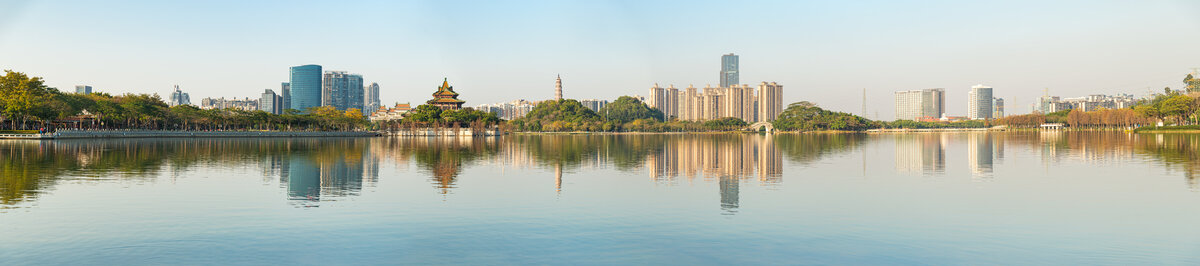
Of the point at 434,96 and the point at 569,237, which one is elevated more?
the point at 434,96

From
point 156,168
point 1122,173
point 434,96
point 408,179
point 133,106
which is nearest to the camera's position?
point 408,179

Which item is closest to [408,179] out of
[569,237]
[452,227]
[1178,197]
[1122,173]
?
[452,227]

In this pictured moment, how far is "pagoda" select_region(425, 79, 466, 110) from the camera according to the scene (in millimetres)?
125438

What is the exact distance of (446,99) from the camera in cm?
12506

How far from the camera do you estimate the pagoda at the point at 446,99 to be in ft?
412

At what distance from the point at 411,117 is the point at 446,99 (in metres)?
11.2

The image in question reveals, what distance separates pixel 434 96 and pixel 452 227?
121086 mm

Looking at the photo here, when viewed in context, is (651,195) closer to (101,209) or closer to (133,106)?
(101,209)

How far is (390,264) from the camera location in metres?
9.26

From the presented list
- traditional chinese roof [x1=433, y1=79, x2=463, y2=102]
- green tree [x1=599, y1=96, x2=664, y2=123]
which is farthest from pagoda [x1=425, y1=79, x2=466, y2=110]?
green tree [x1=599, y1=96, x2=664, y2=123]

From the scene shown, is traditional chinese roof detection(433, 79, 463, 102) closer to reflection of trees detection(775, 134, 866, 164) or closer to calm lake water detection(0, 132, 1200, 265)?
reflection of trees detection(775, 134, 866, 164)

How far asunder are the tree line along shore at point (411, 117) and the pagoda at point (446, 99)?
489cm

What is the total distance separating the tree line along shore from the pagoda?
16.0 feet

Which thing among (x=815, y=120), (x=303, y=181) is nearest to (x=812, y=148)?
(x=303, y=181)
